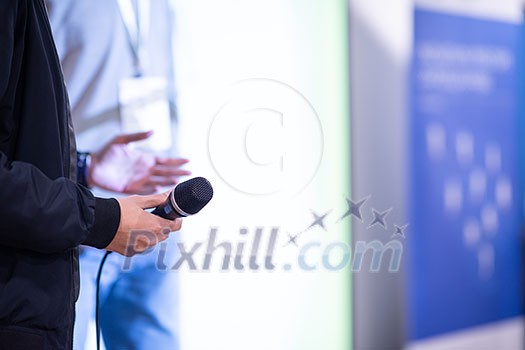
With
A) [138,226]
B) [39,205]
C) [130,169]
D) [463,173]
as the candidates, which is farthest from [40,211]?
[463,173]

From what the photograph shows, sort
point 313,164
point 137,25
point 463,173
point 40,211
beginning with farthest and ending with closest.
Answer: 1. point 463,173
2. point 313,164
3. point 137,25
4. point 40,211

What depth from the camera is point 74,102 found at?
51.2 inches

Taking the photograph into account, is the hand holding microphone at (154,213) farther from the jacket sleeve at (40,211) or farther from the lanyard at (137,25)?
the lanyard at (137,25)

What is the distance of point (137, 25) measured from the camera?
4.35 feet

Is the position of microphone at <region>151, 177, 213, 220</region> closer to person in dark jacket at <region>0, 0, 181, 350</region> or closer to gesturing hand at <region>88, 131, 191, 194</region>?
person in dark jacket at <region>0, 0, 181, 350</region>

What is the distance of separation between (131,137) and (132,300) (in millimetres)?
397

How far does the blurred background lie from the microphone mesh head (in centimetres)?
30

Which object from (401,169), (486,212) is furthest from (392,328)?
(486,212)

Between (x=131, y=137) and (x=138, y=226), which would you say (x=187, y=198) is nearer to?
(x=138, y=226)

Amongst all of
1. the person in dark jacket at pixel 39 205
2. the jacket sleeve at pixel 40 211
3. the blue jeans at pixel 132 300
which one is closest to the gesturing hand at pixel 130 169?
the blue jeans at pixel 132 300

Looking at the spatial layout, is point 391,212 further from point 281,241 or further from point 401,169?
point 281,241

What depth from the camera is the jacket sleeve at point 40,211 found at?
2.85 feet

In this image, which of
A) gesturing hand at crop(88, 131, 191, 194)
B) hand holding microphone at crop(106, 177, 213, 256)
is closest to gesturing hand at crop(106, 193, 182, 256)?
hand holding microphone at crop(106, 177, 213, 256)

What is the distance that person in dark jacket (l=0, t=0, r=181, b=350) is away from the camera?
0.89 m
